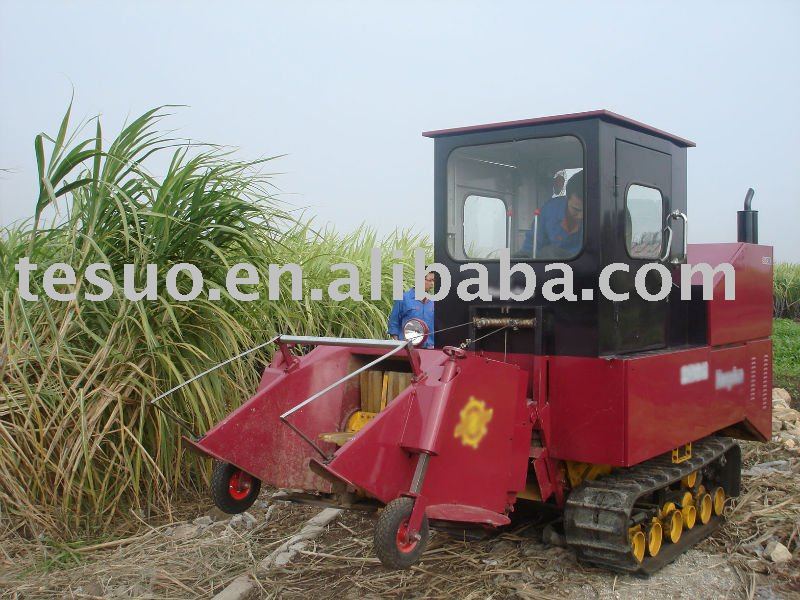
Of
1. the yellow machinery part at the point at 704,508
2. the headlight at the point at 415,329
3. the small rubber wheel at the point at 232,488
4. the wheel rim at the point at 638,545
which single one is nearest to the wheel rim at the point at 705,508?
the yellow machinery part at the point at 704,508

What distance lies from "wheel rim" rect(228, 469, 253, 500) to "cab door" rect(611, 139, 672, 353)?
6.68 feet

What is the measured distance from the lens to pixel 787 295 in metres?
22.2

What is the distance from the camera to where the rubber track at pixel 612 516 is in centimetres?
422

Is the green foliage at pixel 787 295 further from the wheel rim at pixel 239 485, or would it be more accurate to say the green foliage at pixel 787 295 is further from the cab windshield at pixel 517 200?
the wheel rim at pixel 239 485

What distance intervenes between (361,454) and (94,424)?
2.40 meters

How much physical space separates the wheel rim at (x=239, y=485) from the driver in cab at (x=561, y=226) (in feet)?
6.29

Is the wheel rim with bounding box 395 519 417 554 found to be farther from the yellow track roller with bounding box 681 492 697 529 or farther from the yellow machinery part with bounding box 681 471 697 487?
the yellow machinery part with bounding box 681 471 697 487

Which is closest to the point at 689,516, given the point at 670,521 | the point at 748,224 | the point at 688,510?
the point at 688,510

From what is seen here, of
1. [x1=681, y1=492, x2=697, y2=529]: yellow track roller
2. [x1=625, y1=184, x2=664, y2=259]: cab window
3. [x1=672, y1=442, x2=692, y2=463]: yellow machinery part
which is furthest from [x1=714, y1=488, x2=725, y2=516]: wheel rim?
[x1=625, y1=184, x2=664, y2=259]: cab window

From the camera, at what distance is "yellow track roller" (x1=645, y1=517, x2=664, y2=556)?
15.1 feet

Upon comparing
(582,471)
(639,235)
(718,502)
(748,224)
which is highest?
(748,224)

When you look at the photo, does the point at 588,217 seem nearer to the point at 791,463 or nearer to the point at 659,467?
the point at 659,467

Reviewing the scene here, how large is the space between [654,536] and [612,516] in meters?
0.60

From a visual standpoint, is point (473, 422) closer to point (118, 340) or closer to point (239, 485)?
point (239, 485)
